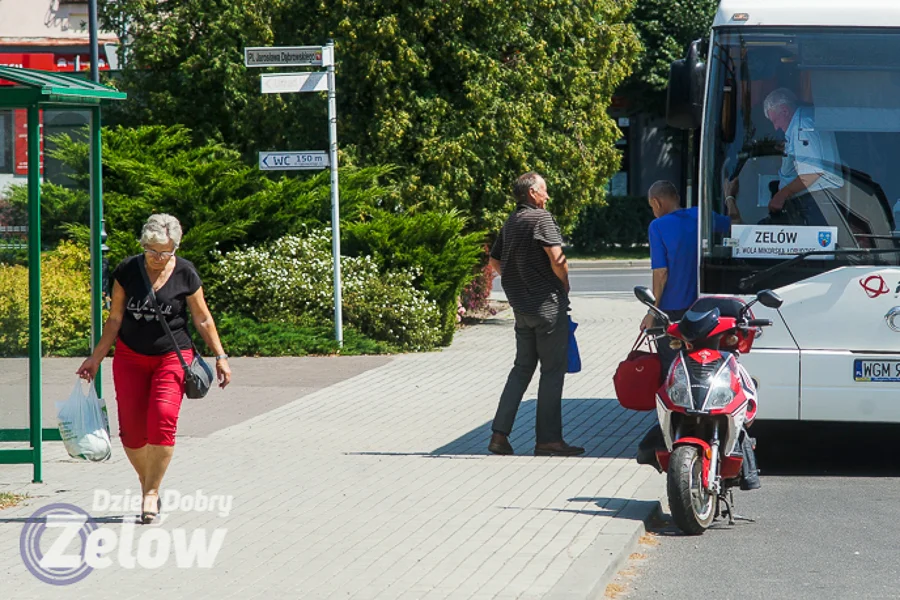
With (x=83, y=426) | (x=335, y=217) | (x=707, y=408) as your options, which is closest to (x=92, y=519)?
(x=83, y=426)

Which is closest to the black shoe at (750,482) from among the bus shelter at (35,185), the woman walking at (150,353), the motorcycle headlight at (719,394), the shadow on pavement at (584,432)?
the motorcycle headlight at (719,394)

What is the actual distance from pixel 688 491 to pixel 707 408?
0.46 meters

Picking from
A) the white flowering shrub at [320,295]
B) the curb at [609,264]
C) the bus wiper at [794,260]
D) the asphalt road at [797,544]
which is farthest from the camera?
the curb at [609,264]

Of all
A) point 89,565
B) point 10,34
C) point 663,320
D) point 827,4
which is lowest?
point 89,565

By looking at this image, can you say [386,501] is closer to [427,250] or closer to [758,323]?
[758,323]

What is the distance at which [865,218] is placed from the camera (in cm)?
878

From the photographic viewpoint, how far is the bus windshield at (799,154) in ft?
28.9

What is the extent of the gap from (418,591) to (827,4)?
5.13 metres

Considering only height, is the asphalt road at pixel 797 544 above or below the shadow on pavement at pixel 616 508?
below

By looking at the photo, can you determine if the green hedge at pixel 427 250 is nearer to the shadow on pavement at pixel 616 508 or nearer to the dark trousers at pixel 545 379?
the dark trousers at pixel 545 379

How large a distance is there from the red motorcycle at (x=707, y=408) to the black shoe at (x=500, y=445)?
207 centimetres

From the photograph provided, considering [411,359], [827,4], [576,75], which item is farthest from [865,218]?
[576,75]

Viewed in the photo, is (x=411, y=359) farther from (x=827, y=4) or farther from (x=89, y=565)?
(x=89, y=565)

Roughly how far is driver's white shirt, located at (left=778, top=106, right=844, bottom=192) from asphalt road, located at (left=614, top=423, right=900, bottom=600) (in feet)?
6.32
